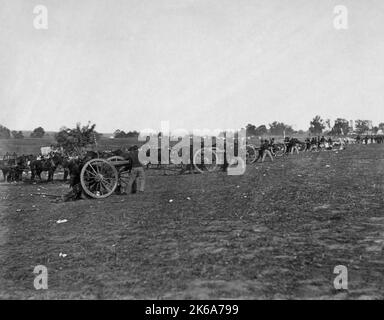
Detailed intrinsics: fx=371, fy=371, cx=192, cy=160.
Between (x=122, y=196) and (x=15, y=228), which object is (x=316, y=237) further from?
(x=122, y=196)

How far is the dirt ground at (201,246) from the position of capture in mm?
4332

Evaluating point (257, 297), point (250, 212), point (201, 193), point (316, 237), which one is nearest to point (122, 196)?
point (201, 193)

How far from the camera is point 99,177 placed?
11.4m

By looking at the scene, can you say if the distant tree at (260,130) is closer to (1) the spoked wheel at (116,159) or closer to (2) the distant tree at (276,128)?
(2) the distant tree at (276,128)

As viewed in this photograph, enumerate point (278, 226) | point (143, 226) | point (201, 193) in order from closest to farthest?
point (278, 226) → point (143, 226) → point (201, 193)

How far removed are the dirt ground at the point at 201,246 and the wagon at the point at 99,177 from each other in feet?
2.80

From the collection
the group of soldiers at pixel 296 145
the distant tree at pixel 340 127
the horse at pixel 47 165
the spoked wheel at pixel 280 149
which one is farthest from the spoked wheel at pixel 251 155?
the distant tree at pixel 340 127

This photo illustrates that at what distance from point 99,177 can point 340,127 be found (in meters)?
112

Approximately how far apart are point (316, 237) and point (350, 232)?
67 centimetres

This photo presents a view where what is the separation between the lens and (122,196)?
458 inches

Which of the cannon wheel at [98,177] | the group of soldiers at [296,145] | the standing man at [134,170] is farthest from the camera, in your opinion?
the group of soldiers at [296,145]

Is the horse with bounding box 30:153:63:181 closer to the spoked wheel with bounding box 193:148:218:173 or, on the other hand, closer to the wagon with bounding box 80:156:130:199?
the spoked wheel with bounding box 193:148:218:173

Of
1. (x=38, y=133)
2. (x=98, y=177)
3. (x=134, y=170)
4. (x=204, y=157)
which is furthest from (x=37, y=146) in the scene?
(x=98, y=177)

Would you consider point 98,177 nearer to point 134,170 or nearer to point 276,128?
point 134,170
